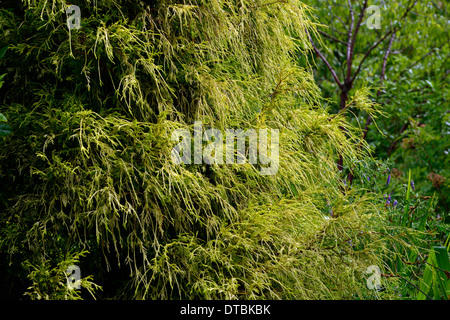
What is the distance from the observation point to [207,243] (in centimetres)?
141

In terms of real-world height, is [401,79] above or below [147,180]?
above

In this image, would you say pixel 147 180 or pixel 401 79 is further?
pixel 401 79

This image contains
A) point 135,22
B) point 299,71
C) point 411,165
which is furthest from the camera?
point 411,165

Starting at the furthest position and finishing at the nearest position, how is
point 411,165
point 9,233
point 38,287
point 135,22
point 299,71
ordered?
point 411,165 → point 299,71 → point 135,22 → point 9,233 → point 38,287

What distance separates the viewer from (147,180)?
4.45 ft

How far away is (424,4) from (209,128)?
11.2 ft

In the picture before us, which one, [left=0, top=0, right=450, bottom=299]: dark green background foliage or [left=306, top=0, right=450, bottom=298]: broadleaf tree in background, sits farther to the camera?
[left=306, top=0, right=450, bottom=298]: broadleaf tree in background

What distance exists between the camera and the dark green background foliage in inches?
53.1

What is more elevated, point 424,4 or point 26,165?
point 424,4

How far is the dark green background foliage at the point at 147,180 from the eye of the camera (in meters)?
1.35

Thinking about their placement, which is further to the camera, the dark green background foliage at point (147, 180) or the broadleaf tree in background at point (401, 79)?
the broadleaf tree in background at point (401, 79)
